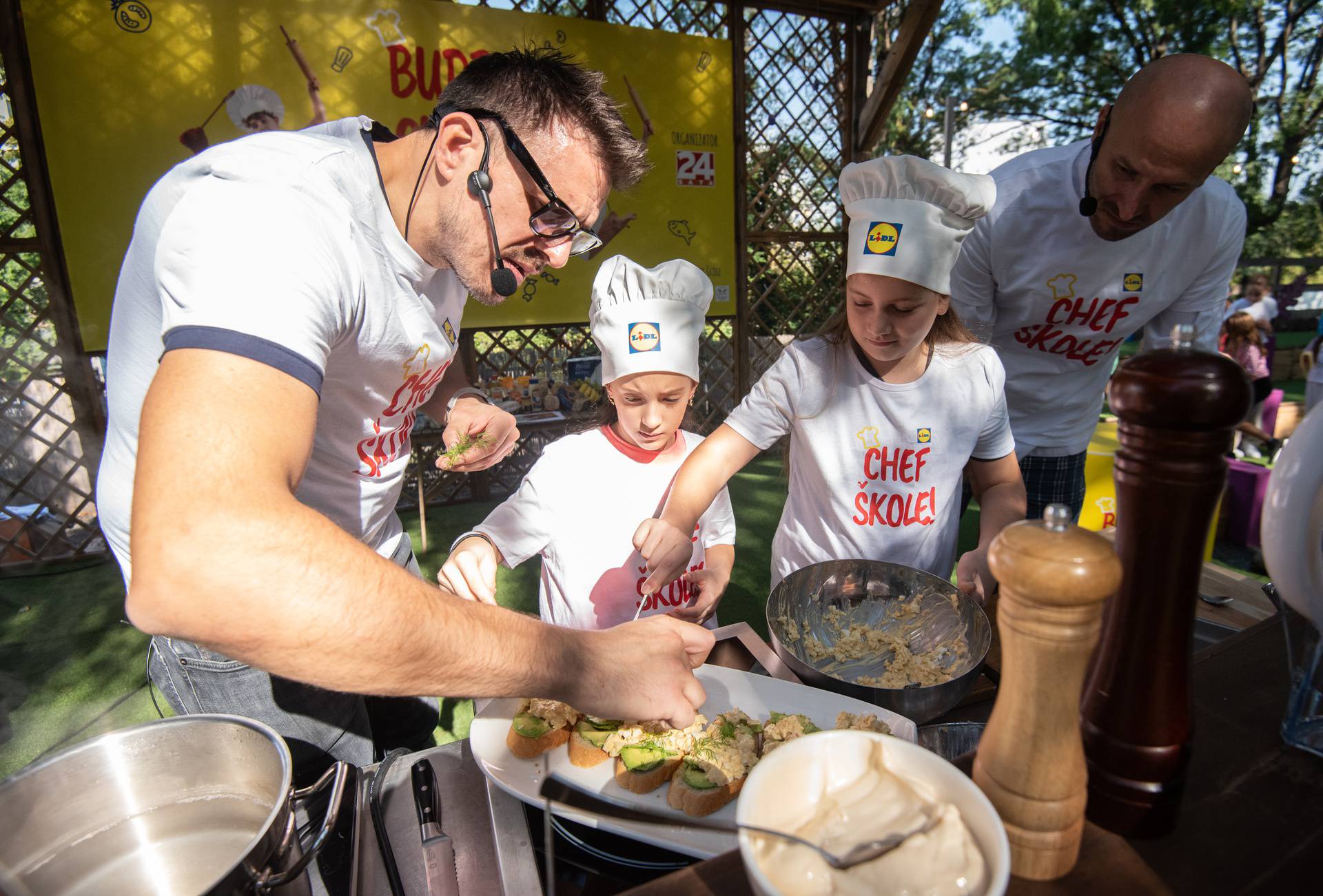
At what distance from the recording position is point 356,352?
1.32 meters

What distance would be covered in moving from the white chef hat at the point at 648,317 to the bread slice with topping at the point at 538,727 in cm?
104

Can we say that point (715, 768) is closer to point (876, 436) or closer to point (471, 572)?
point (471, 572)

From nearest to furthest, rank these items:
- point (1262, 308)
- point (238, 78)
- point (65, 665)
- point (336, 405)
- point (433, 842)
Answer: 1. point (433, 842)
2. point (336, 405)
3. point (65, 665)
4. point (238, 78)
5. point (1262, 308)

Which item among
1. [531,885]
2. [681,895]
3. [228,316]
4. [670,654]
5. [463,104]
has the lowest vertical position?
[531,885]

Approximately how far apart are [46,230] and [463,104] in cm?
468

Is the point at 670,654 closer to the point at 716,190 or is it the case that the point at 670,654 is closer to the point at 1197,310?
the point at 1197,310

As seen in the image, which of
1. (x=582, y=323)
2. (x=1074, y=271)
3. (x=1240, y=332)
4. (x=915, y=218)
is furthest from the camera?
(x=1240, y=332)

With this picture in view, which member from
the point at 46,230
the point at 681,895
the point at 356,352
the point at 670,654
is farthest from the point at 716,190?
the point at 681,895

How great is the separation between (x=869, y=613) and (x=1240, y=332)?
790 centimetres

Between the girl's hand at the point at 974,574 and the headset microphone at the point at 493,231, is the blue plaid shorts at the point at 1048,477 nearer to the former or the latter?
the girl's hand at the point at 974,574

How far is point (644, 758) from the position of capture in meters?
1.02

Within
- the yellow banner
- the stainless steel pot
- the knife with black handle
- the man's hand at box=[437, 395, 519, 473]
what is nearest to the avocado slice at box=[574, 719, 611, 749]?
the knife with black handle

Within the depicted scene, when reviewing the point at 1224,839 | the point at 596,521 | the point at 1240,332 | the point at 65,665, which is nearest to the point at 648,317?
the point at 596,521

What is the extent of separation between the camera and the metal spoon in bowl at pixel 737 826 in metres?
0.44
